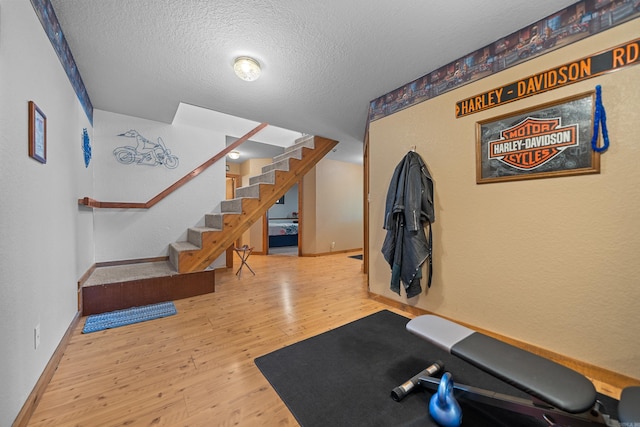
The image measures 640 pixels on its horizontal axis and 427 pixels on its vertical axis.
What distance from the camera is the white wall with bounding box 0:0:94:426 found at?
3.62 ft

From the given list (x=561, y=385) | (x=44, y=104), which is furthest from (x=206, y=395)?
(x=44, y=104)

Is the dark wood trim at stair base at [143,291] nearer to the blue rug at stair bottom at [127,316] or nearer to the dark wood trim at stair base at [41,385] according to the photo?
the blue rug at stair bottom at [127,316]

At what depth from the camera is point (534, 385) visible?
98cm

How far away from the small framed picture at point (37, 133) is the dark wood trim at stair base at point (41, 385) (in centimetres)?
130

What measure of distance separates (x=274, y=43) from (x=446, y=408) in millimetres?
2625

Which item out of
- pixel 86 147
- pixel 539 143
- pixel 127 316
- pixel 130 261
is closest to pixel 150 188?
pixel 86 147

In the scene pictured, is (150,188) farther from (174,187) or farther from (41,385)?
(41,385)

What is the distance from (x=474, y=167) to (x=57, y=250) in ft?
11.0

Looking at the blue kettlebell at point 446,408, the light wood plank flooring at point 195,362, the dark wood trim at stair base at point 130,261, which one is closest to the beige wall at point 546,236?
the light wood plank flooring at point 195,362

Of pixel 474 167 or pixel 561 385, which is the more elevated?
pixel 474 167

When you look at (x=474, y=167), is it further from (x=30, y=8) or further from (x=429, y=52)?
(x=30, y=8)

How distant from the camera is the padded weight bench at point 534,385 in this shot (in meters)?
0.91

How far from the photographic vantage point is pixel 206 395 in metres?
1.39

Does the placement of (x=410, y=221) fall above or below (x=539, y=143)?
below
